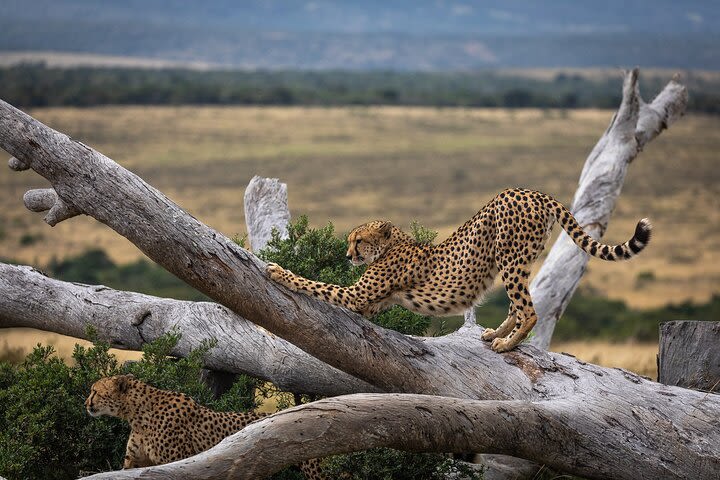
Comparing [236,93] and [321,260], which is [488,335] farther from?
→ [236,93]

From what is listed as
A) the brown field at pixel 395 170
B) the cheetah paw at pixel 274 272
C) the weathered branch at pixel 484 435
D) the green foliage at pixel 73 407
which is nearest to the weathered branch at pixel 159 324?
the green foliage at pixel 73 407

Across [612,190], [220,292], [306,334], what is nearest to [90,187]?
[220,292]

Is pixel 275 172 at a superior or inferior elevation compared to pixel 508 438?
inferior

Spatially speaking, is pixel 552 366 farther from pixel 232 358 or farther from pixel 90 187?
pixel 90 187

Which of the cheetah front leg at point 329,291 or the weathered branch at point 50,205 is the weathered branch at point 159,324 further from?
the weathered branch at point 50,205

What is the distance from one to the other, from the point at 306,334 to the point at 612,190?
204 inches

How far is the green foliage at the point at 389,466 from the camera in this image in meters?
6.30

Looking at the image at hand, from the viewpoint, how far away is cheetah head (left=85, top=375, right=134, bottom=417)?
6.15m

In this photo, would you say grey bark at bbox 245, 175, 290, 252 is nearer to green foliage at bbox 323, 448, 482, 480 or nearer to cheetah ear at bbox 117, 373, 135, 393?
cheetah ear at bbox 117, 373, 135, 393

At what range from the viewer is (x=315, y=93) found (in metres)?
75.2

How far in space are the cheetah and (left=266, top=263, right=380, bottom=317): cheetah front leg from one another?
839 millimetres

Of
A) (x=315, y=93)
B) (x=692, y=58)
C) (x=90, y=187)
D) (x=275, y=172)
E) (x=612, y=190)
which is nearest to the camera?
(x=90, y=187)

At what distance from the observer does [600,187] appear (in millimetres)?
9992

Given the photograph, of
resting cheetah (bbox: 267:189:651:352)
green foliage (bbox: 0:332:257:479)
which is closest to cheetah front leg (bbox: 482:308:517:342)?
resting cheetah (bbox: 267:189:651:352)
